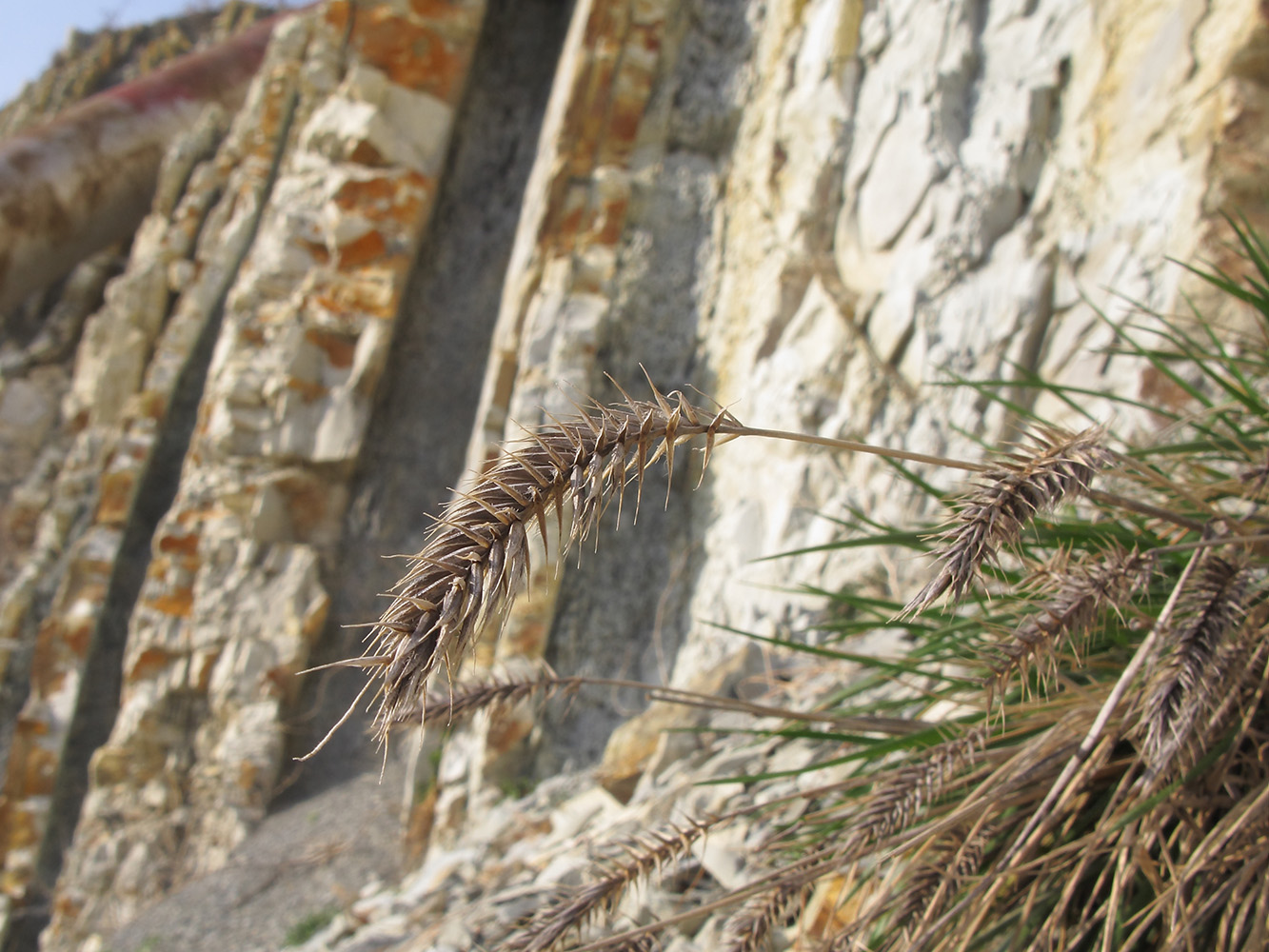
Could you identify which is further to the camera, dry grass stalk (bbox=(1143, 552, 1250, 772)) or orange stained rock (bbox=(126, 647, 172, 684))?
orange stained rock (bbox=(126, 647, 172, 684))

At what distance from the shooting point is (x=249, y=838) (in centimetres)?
390

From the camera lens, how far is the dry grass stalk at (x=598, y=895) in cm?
100

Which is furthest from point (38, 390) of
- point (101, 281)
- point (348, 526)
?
point (348, 526)

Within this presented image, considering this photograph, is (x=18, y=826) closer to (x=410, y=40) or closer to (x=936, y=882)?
(x=410, y=40)

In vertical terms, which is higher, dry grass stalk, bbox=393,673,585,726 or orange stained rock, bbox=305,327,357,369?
orange stained rock, bbox=305,327,357,369

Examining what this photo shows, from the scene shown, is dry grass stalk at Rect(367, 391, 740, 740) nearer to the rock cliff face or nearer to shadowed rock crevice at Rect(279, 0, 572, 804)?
the rock cliff face

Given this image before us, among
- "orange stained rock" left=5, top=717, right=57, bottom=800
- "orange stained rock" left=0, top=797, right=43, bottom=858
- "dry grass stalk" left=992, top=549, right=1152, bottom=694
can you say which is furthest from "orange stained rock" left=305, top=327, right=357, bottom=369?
"dry grass stalk" left=992, top=549, right=1152, bottom=694

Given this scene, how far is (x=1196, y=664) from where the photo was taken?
0.89 meters

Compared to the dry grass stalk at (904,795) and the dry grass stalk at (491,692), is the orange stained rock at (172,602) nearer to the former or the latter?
the dry grass stalk at (491,692)

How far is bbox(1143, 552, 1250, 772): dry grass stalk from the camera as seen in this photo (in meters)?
0.88

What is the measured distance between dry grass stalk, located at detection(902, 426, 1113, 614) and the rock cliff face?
1589 millimetres

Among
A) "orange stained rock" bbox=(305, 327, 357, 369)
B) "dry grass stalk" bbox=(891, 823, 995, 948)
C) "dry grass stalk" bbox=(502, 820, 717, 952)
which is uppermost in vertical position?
"orange stained rock" bbox=(305, 327, 357, 369)

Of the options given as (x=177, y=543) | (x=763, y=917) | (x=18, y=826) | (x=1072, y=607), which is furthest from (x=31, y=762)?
(x=1072, y=607)

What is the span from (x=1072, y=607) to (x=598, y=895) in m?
0.70
